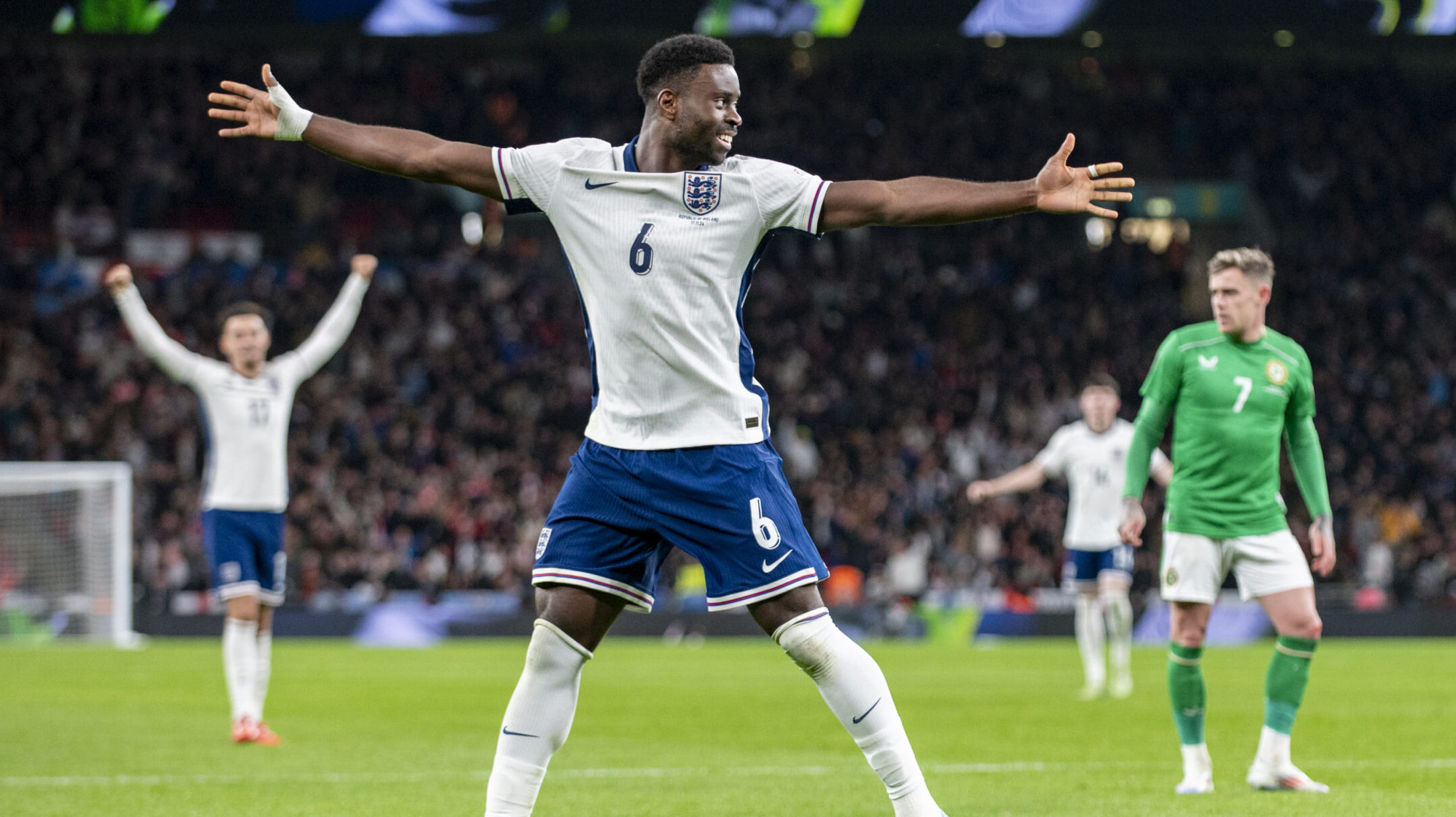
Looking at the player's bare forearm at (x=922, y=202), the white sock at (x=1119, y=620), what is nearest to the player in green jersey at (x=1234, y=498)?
the player's bare forearm at (x=922, y=202)

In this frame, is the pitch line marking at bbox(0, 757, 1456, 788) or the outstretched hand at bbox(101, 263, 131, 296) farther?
the outstretched hand at bbox(101, 263, 131, 296)

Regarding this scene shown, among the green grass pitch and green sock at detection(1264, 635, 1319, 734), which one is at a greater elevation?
green sock at detection(1264, 635, 1319, 734)

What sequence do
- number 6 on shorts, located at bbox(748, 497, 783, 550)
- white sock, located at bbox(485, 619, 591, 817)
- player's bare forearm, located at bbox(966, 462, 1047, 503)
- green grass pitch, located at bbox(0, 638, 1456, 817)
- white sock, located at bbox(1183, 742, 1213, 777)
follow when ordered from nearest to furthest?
number 6 on shorts, located at bbox(748, 497, 783, 550), white sock, located at bbox(485, 619, 591, 817), green grass pitch, located at bbox(0, 638, 1456, 817), white sock, located at bbox(1183, 742, 1213, 777), player's bare forearm, located at bbox(966, 462, 1047, 503)

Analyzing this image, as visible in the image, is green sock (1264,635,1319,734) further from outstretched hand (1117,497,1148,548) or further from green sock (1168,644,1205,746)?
outstretched hand (1117,497,1148,548)

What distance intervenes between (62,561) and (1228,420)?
18.9 m

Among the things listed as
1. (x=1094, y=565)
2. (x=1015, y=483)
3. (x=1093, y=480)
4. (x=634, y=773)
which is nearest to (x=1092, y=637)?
(x=1094, y=565)

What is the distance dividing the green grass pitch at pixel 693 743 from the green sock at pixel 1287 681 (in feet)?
1.17

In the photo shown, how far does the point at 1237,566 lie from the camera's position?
8.00 metres

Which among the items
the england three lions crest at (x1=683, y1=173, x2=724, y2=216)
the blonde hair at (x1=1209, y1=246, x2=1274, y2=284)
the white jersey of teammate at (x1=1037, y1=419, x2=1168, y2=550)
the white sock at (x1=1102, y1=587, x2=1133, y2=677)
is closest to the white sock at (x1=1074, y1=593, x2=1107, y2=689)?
the white sock at (x1=1102, y1=587, x2=1133, y2=677)

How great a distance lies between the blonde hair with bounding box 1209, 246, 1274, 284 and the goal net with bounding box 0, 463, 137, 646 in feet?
59.2

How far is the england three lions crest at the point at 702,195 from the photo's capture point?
16.8 ft

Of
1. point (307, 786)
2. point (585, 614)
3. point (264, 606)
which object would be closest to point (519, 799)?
point (585, 614)

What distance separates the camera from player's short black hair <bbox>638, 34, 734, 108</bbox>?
5.18 metres

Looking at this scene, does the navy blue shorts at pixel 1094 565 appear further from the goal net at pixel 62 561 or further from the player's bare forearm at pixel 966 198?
the goal net at pixel 62 561
